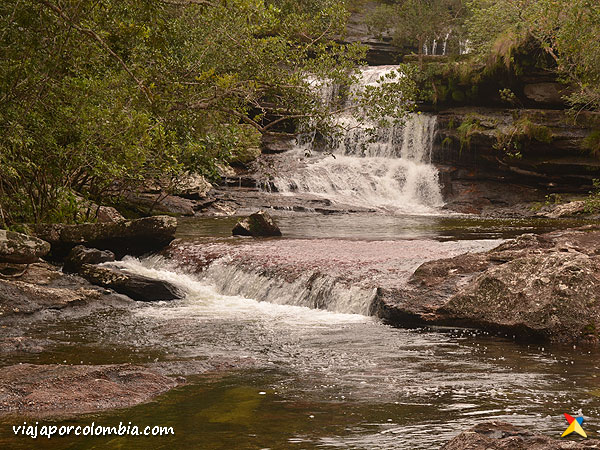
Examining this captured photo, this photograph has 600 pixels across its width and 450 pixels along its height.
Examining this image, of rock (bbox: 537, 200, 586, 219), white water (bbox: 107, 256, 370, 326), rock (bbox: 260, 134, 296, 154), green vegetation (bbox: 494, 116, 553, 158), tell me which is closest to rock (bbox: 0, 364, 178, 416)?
white water (bbox: 107, 256, 370, 326)

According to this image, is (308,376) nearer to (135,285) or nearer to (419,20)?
(135,285)

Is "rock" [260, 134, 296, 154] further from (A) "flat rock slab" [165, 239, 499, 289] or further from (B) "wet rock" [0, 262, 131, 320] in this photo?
(B) "wet rock" [0, 262, 131, 320]

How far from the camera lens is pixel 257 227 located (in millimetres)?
22328

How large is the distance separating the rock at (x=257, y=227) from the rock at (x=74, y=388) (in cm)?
1408

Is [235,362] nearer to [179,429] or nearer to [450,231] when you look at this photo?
Result: [179,429]

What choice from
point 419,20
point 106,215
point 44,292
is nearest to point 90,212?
point 106,215

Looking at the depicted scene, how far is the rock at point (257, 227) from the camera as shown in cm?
2228

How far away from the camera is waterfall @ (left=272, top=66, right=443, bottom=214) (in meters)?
37.1

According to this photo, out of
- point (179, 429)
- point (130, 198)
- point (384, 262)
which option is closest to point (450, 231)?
point (384, 262)

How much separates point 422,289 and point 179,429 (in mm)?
7303

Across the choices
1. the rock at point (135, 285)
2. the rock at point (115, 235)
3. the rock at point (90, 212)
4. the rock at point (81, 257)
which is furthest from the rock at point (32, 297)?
the rock at point (90, 212)

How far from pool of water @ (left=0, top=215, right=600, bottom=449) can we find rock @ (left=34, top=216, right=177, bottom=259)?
4.18m

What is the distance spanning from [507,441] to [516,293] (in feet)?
22.7

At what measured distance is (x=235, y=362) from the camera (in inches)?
371
